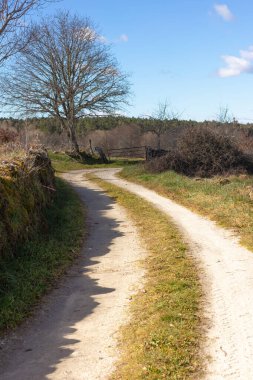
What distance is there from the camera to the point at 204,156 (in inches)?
866

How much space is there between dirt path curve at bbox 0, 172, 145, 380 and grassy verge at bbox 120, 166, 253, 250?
8.82 ft

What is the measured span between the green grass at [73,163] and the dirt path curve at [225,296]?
20.5 metres

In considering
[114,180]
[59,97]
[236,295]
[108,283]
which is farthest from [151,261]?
[59,97]

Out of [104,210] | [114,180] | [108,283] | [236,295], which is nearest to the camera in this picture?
[236,295]

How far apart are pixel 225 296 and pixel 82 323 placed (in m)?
2.20

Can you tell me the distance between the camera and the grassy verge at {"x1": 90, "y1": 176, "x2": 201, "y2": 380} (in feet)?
15.2

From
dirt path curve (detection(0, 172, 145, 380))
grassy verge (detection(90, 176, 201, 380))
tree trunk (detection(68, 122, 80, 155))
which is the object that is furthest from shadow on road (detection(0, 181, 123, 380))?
tree trunk (detection(68, 122, 80, 155))

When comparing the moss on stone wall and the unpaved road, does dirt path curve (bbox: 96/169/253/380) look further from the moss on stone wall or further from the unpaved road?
the moss on stone wall

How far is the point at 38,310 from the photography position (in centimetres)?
667

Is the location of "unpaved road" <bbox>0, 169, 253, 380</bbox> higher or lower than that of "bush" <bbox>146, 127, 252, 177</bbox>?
lower

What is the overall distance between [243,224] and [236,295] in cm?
445

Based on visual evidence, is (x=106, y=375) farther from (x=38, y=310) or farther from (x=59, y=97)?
(x=59, y=97)

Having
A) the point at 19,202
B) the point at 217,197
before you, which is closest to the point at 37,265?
the point at 19,202

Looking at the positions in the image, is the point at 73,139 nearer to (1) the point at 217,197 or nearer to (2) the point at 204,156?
(2) the point at 204,156
